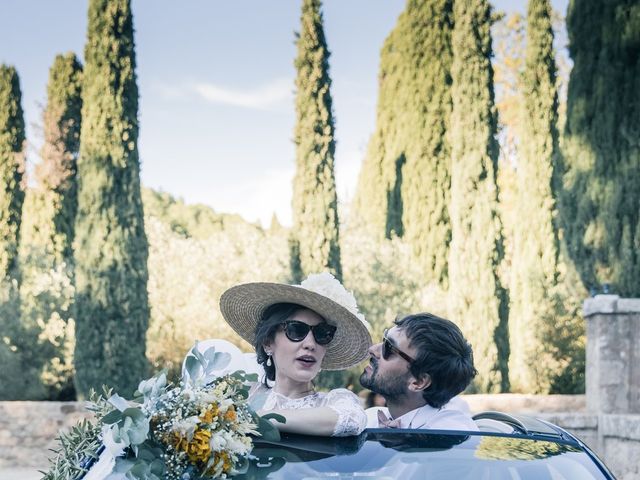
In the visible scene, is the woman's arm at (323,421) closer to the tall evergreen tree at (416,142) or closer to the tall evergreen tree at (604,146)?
the tall evergreen tree at (604,146)

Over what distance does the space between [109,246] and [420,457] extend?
41.7 feet

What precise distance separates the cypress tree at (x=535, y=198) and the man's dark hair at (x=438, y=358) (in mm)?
14658

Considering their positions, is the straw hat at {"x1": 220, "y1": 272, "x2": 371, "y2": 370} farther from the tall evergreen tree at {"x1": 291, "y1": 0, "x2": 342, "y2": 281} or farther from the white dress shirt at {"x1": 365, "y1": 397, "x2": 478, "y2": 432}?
the tall evergreen tree at {"x1": 291, "y1": 0, "x2": 342, "y2": 281}

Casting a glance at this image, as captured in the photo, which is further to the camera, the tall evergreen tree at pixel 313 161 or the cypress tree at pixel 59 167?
the cypress tree at pixel 59 167

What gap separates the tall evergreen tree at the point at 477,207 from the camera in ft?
57.7

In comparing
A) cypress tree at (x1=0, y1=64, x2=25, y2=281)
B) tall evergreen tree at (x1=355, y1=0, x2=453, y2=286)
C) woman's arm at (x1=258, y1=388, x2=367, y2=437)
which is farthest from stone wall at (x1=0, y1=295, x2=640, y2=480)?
woman's arm at (x1=258, y1=388, x2=367, y2=437)

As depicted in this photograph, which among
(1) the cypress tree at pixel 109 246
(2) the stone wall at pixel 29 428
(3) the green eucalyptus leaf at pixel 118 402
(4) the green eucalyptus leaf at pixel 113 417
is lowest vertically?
(2) the stone wall at pixel 29 428

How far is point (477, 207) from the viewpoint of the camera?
18.2 m

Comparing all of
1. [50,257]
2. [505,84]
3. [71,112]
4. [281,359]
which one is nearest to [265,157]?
[505,84]

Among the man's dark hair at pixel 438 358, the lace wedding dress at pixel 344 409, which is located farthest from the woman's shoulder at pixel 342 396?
the man's dark hair at pixel 438 358

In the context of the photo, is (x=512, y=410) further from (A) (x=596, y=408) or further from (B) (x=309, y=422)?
(B) (x=309, y=422)

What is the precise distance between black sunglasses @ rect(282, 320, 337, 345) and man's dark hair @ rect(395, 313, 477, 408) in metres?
0.33

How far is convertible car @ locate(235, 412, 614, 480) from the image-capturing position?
288cm

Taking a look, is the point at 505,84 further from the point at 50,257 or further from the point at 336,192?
the point at 50,257
